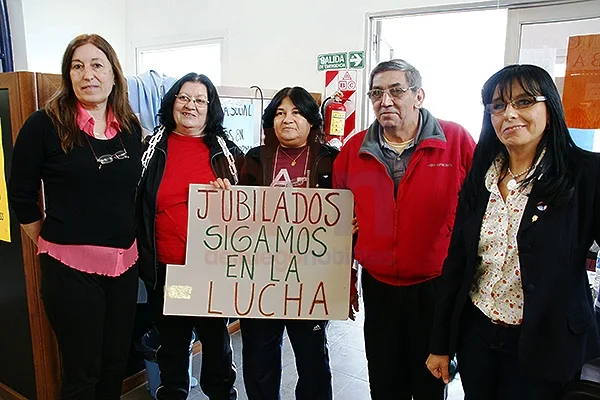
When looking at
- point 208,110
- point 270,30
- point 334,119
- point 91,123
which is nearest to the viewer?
point 91,123

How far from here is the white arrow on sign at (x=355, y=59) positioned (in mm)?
3338

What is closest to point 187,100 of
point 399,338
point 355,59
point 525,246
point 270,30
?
point 399,338

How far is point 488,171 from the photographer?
120 centimetres

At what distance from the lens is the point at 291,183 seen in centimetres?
173

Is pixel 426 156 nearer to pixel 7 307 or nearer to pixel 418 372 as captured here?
pixel 418 372

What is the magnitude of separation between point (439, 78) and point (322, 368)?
A: 389 centimetres

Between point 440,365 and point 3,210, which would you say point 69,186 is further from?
point 440,365

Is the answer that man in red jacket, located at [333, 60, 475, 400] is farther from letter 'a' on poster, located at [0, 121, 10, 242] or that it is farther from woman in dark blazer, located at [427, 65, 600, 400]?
letter 'a' on poster, located at [0, 121, 10, 242]

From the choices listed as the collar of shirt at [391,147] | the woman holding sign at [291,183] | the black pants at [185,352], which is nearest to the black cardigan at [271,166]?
the woman holding sign at [291,183]

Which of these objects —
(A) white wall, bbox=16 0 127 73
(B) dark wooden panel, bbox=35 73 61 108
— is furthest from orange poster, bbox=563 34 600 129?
(A) white wall, bbox=16 0 127 73

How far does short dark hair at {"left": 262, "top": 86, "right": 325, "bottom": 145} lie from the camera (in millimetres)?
1687

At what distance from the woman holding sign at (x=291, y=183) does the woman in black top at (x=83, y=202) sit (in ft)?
1.29

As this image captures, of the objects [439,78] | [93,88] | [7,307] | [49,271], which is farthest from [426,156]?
[439,78]

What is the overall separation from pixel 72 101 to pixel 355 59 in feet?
7.48
